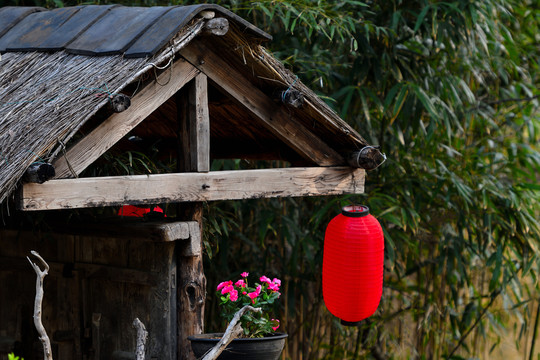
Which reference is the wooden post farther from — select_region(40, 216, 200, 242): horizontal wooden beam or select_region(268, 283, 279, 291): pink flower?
select_region(268, 283, 279, 291): pink flower

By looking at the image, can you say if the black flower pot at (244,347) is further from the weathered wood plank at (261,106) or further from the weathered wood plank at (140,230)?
the weathered wood plank at (261,106)

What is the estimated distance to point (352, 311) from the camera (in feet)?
12.7

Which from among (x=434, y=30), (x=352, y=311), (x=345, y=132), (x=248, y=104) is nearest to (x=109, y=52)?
(x=248, y=104)

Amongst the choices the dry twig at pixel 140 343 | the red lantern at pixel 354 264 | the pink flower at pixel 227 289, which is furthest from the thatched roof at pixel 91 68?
the pink flower at pixel 227 289

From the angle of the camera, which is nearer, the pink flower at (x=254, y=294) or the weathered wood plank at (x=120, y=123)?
the weathered wood plank at (x=120, y=123)

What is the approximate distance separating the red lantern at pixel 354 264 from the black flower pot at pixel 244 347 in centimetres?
46

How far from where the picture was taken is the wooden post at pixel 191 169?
3552mm

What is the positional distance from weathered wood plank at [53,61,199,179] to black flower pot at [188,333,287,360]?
1.01 meters

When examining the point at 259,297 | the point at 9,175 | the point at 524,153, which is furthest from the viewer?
the point at 524,153

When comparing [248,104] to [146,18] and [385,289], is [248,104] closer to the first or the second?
[146,18]

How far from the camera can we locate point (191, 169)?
3.61 metres

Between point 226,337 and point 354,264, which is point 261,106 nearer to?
point 354,264

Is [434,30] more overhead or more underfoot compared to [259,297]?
more overhead

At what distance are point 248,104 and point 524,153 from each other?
327 centimetres
